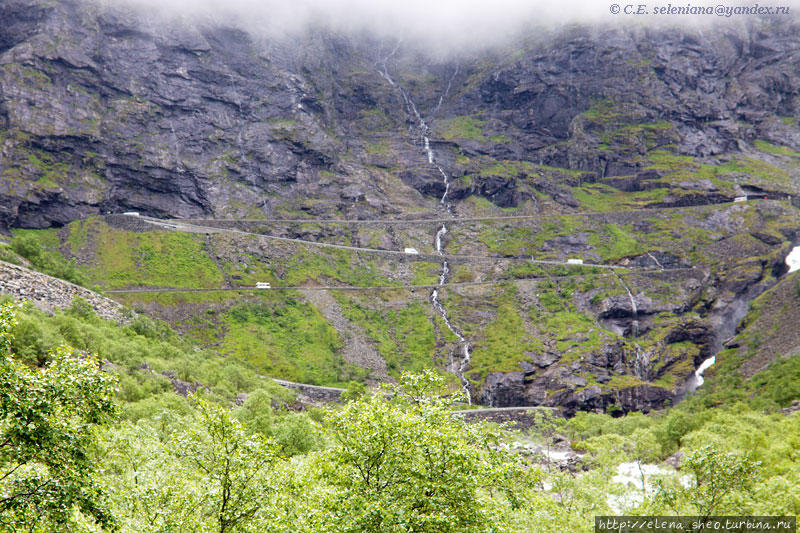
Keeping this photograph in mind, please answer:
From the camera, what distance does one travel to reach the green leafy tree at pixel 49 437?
1450cm

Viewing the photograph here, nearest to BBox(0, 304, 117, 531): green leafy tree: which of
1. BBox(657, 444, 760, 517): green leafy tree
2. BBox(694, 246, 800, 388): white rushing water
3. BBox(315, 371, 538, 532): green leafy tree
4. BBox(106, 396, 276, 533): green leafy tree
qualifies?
BBox(106, 396, 276, 533): green leafy tree

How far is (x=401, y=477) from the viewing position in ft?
63.3

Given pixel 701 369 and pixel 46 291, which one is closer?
pixel 46 291

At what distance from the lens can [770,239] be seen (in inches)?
5753

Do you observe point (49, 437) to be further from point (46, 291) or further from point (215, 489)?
point (46, 291)

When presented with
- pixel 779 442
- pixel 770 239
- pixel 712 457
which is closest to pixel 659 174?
pixel 770 239

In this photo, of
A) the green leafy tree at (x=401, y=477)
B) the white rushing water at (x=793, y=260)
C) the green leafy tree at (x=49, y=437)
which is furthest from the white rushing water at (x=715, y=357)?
the green leafy tree at (x=49, y=437)

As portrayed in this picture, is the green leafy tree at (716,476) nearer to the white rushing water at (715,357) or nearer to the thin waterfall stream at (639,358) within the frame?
the thin waterfall stream at (639,358)

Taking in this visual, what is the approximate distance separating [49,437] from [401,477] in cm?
1078

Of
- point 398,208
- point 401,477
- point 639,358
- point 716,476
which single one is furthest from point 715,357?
point 401,477

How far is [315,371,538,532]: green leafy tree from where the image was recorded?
1819cm

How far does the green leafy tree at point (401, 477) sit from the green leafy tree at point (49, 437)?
23.7ft

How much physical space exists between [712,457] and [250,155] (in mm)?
169894

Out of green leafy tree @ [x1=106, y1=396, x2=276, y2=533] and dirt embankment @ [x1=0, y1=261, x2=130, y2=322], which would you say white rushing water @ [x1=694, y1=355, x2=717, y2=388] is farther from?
green leafy tree @ [x1=106, y1=396, x2=276, y2=533]
